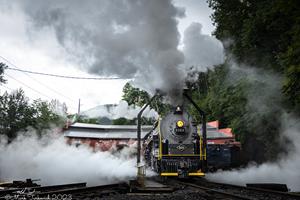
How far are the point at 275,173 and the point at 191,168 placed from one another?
7.12 meters

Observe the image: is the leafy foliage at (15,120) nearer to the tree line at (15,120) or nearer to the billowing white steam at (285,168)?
the tree line at (15,120)

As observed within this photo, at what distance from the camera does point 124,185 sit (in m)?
10.4

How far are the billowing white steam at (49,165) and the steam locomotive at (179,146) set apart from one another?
258cm

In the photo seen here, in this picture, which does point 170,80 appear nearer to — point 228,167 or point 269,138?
point 269,138

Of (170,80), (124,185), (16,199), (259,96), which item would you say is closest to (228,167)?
(259,96)

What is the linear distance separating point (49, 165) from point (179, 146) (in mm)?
6998

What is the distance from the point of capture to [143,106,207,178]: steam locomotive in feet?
42.5

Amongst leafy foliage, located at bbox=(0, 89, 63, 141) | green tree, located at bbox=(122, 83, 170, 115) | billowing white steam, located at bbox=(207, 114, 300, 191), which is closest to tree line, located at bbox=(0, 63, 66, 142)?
leafy foliage, located at bbox=(0, 89, 63, 141)

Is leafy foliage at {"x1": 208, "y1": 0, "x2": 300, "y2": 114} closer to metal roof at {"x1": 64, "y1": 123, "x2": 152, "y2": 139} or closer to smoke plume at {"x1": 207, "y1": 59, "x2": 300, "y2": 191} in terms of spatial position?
smoke plume at {"x1": 207, "y1": 59, "x2": 300, "y2": 191}

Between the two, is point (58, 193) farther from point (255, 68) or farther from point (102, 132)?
point (102, 132)

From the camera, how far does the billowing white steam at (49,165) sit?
15338 millimetres

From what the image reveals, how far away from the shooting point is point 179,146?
A: 1340cm

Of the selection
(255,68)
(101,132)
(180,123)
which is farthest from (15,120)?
(101,132)

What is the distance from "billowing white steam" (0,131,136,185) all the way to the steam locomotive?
102 inches
